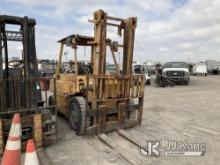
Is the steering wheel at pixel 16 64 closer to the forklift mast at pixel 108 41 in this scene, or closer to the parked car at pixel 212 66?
the forklift mast at pixel 108 41

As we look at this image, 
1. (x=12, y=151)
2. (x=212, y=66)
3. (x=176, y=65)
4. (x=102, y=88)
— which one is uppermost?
(x=212, y=66)

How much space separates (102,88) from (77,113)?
2.96ft

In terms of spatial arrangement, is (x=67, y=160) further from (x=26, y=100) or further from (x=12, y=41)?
(x=12, y=41)

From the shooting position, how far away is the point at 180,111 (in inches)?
374

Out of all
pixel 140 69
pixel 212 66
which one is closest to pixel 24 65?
pixel 140 69

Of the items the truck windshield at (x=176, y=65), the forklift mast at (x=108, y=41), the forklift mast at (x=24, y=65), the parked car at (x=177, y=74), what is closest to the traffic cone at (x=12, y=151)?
the forklift mast at (x=24, y=65)

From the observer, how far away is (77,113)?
20.1 ft

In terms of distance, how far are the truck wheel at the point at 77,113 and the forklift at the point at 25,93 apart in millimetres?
700

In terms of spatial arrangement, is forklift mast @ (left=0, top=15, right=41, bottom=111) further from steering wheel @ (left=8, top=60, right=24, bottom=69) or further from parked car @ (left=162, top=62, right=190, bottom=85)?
parked car @ (left=162, top=62, right=190, bottom=85)

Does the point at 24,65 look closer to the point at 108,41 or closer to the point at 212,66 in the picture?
the point at 108,41

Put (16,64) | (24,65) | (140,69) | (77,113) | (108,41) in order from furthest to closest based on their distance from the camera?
(140,69), (108,41), (77,113), (16,64), (24,65)

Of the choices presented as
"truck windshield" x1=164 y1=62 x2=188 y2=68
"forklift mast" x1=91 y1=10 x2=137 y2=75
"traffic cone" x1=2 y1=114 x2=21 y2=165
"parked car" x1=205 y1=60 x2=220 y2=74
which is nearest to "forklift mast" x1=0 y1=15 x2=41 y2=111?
"traffic cone" x1=2 y1=114 x2=21 y2=165

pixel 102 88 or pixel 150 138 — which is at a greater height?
pixel 102 88

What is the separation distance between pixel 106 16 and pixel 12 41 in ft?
8.08
